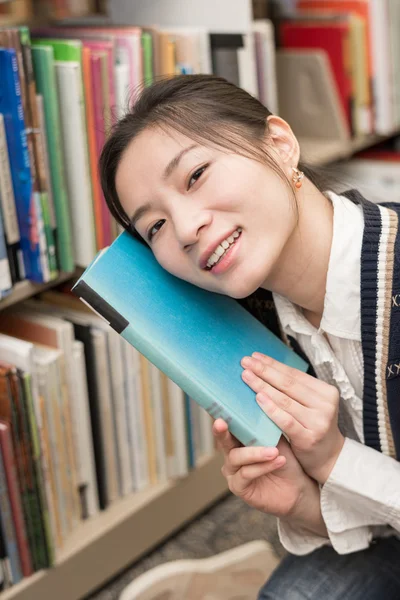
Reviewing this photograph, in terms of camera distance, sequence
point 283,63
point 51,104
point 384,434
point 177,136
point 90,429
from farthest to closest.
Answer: point 283,63
point 90,429
point 51,104
point 384,434
point 177,136

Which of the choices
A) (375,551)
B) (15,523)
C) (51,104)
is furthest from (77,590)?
(51,104)

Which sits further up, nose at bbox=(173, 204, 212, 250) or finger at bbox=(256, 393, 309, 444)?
nose at bbox=(173, 204, 212, 250)

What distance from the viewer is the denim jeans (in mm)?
989

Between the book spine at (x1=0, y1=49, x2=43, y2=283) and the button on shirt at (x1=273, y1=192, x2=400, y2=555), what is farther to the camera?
the book spine at (x1=0, y1=49, x2=43, y2=283)

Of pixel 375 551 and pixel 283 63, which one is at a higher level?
pixel 283 63

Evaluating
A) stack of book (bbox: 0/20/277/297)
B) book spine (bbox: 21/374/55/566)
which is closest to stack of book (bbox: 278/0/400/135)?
stack of book (bbox: 0/20/277/297)

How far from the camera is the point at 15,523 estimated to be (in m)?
1.24

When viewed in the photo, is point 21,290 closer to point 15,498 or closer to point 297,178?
point 15,498

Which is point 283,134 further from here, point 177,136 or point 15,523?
point 15,523

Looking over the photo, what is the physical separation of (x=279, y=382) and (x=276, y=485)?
137mm

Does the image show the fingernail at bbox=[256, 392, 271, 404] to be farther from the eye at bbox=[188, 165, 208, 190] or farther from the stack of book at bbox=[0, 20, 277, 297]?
the stack of book at bbox=[0, 20, 277, 297]

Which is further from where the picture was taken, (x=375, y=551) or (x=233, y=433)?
(x=375, y=551)

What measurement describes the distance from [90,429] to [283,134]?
2.29 feet

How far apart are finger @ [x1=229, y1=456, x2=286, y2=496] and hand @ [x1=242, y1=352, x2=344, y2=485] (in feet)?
0.12
